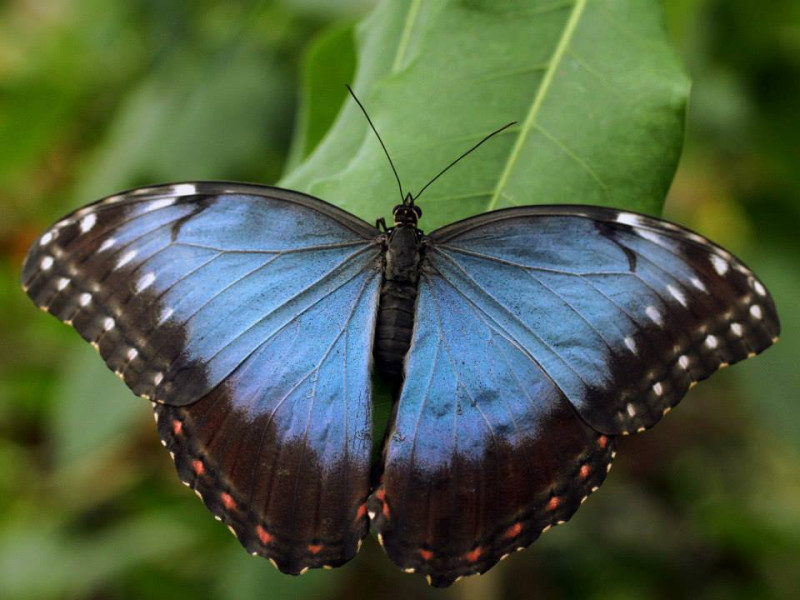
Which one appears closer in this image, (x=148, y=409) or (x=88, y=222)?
(x=88, y=222)

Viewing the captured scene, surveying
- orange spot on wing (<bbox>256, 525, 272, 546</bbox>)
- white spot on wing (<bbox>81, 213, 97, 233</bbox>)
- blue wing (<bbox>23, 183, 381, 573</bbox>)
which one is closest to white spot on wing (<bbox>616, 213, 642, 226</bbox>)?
blue wing (<bbox>23, 183, 381, 573</bbox>)

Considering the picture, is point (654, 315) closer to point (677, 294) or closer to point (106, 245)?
point (677, 294)

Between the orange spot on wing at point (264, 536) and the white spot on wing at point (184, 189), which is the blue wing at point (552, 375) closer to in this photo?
the orange spot on wing at point (264, 536)

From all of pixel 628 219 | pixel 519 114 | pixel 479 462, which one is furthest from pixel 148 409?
pixel 628 219

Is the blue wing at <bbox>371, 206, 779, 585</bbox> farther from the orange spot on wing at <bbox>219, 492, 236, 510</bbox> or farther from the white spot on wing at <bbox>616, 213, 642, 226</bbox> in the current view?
the orange spot on wing at <bbox>219, 492, 236, 510</bbox>

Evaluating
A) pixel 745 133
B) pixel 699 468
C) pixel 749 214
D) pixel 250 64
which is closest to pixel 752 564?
pixel 699 468

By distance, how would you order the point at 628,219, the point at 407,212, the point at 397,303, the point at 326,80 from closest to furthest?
the point at 628,219, the point at 407,212, the point at 397,303, the point at 326,80
